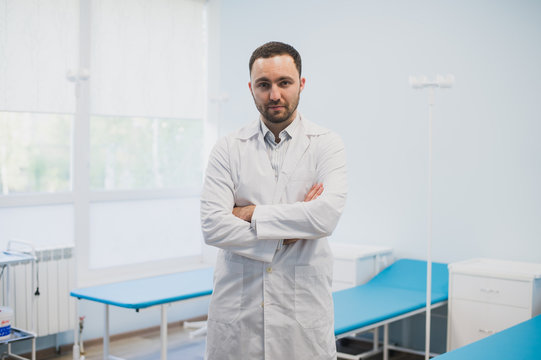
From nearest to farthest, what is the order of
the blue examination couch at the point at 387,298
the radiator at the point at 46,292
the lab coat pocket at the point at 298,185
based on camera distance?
the lab coat pocket at the point at 298,185
the blue examination couch at the point at 387,298
the radiator at the point at 46,292

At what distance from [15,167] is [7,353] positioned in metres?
1.18

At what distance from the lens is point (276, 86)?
1708mm

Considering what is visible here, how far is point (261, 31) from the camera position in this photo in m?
5.16

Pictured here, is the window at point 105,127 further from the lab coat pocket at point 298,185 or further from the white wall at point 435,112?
the lab coat pocket at point 298,185

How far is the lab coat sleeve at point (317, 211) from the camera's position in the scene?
5.66 ft

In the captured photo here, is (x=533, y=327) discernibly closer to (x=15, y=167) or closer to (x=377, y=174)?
(x=377, y=174)

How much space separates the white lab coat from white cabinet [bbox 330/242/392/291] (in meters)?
2.39

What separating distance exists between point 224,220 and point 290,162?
25 cm

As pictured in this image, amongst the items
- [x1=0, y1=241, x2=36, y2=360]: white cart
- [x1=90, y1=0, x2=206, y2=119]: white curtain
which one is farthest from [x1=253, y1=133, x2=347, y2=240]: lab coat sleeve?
[x1=90, y1=0, x2=206, y2=119]: white curtain

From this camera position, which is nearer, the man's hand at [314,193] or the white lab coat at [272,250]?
the white lab coat at [272,250]

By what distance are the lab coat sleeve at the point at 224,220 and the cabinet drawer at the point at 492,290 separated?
2251 millimetres

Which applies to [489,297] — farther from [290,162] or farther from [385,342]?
[290,162]

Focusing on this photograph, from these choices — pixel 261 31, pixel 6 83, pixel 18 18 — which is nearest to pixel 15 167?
pixel 6 83

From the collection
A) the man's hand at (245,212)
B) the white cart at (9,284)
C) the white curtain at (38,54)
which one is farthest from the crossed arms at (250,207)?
the white curtain at (38,54)
